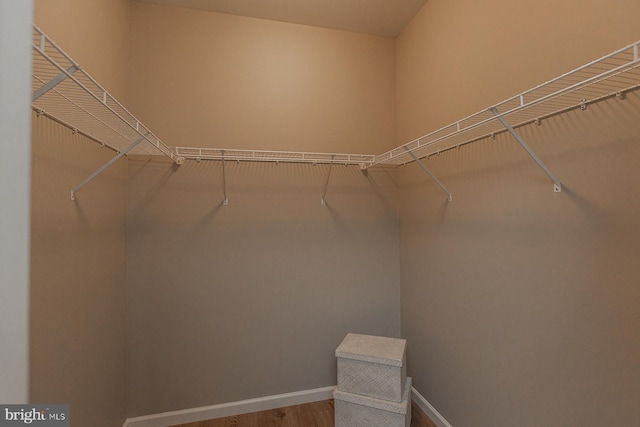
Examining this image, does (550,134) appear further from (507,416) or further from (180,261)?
(180,261)

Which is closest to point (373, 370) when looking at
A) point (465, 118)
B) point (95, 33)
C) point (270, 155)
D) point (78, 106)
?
point (465, 118)

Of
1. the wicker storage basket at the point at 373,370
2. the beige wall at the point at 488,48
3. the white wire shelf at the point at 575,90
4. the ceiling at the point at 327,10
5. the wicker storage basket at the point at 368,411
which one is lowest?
the wicker storage basket at the point at 368,411

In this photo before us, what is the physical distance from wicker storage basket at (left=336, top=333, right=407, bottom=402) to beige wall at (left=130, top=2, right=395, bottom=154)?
4.22 ft

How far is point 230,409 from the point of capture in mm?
1819

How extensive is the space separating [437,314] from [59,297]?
178cm

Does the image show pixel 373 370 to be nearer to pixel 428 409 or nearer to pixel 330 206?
pixel 428 409

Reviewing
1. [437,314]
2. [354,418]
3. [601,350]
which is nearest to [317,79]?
[437,314]

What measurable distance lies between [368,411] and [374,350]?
0.30 m

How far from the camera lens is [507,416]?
1.23m

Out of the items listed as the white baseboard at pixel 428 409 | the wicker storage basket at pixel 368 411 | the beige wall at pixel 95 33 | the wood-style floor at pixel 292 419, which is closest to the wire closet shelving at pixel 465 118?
the beige wall at pixel 95 33

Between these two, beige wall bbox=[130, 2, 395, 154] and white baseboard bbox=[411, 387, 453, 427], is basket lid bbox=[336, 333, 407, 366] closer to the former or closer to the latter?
white baseboard bbox=[411, 387, 453, 427]

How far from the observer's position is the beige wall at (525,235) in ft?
2.82

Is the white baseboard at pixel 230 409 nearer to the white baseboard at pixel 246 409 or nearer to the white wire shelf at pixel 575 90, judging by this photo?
the white baseboard at pixel 246 409

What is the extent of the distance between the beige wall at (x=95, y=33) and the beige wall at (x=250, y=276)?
50cm
